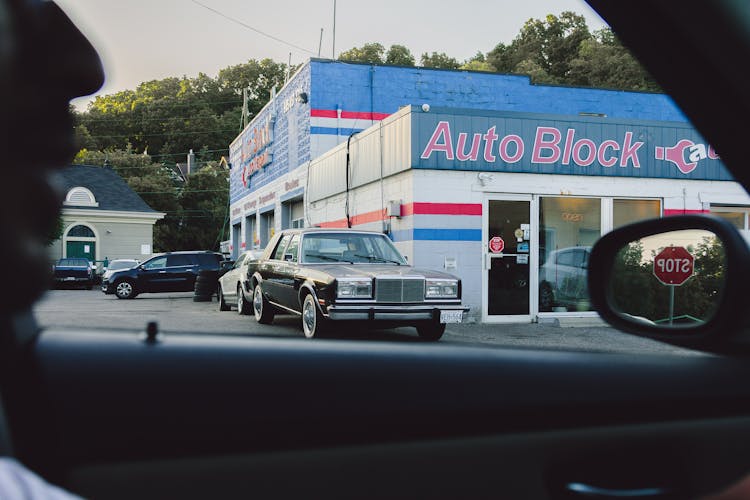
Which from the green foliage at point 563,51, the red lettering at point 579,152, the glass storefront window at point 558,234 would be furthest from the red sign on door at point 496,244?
the green foliage at point 563,51

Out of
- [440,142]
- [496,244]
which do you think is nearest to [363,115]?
[440,142]

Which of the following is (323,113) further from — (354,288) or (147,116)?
(147,116)

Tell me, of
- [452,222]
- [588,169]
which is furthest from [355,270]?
[588,169]

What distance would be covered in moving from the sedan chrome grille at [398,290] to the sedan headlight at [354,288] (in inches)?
4.9

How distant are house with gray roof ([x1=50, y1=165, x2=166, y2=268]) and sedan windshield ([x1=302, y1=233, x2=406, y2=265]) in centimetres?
263

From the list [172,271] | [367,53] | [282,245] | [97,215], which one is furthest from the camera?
[367,53]

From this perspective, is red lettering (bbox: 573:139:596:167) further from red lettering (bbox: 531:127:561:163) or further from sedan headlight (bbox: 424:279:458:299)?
sedan headlight (bbox: 424:279:458:299)

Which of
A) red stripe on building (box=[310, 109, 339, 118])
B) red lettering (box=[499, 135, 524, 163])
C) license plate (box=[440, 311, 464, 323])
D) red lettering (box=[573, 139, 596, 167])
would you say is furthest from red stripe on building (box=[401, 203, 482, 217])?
red stripe on building (box=[310, 109, 339, 118])

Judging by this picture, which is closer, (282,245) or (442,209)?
(282,245)

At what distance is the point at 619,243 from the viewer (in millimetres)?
1592

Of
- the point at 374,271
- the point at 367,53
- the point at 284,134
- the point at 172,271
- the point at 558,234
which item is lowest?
the point at 172,271

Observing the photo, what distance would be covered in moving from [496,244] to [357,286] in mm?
5542

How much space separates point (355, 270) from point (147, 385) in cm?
782

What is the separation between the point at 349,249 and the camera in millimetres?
10172
